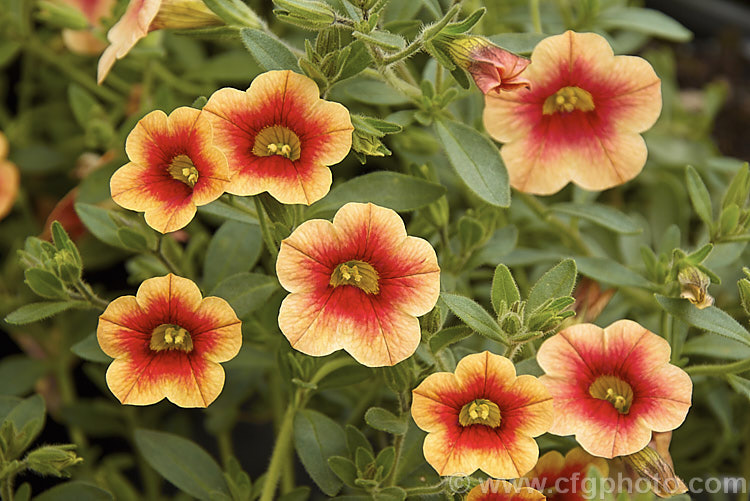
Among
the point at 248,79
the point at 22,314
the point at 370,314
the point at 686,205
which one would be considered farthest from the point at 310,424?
the point at 686,205

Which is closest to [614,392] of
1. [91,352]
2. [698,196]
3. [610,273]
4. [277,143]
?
[610,273]

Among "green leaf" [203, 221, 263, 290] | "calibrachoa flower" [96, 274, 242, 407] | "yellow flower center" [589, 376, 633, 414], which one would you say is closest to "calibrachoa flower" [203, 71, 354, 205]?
"calibrachoa flower" [96, 274, 242, 407]

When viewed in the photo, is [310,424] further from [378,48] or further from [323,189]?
[378,48]

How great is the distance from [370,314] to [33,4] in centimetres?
108

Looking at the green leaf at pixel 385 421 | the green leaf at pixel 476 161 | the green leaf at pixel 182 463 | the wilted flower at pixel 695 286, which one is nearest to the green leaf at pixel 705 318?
the wilted flower at pixel 695 286

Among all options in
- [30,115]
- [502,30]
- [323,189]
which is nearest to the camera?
[323,189]

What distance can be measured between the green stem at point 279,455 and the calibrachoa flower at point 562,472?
1.01 ft

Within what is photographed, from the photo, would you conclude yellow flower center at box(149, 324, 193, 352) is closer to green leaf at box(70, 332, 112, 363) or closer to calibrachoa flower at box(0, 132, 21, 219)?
green leaf at box(70, 332, 112, 363)

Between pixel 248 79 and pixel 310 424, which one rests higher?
pixel 248 79

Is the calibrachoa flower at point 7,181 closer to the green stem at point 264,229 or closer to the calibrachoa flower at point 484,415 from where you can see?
→ the green stem at point 264,229

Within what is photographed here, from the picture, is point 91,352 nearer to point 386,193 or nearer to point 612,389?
point 386,193

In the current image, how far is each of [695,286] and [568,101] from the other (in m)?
0.28

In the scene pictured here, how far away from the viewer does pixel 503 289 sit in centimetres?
84

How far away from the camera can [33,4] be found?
145 centimetres
